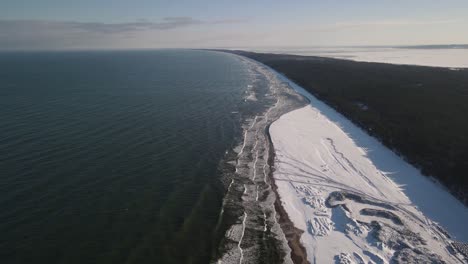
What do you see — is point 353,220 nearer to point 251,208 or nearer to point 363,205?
point 363,205

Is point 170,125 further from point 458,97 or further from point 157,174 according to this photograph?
point 458,97

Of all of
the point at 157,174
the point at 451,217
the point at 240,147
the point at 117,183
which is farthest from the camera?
the point at 240,147

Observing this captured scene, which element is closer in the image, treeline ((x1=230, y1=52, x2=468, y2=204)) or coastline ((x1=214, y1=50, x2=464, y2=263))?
coastline ((x1=214, y1=50, x2=464, y2=263))

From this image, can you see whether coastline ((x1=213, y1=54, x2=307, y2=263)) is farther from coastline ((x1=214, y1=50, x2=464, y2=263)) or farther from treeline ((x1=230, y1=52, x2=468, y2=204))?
treeline ((x1=230, y1=52, x2=468, y2=204))

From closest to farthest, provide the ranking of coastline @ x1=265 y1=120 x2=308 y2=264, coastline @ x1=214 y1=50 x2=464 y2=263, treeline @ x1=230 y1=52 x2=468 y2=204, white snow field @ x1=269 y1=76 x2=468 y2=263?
coastline @ x1=265 y1=120 x2=308 y2=264
coastline @ x1=214 y1=50 x2=464 y2=263
white snow field @ x1=269 y1=76 x2=468 y2=263
treeline @ x1=230 y1=52 x2=468 y2=204

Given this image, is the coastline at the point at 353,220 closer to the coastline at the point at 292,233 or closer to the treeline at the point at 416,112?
the coastline at the point at 292,233

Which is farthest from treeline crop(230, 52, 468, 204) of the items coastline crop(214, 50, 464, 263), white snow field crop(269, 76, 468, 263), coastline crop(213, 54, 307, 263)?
coastline crop(213, 54, 307, 263)

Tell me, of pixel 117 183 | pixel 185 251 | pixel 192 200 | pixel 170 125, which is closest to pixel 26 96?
pixel 170 125

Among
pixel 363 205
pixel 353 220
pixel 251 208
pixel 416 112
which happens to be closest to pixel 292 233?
pixel 251 208
